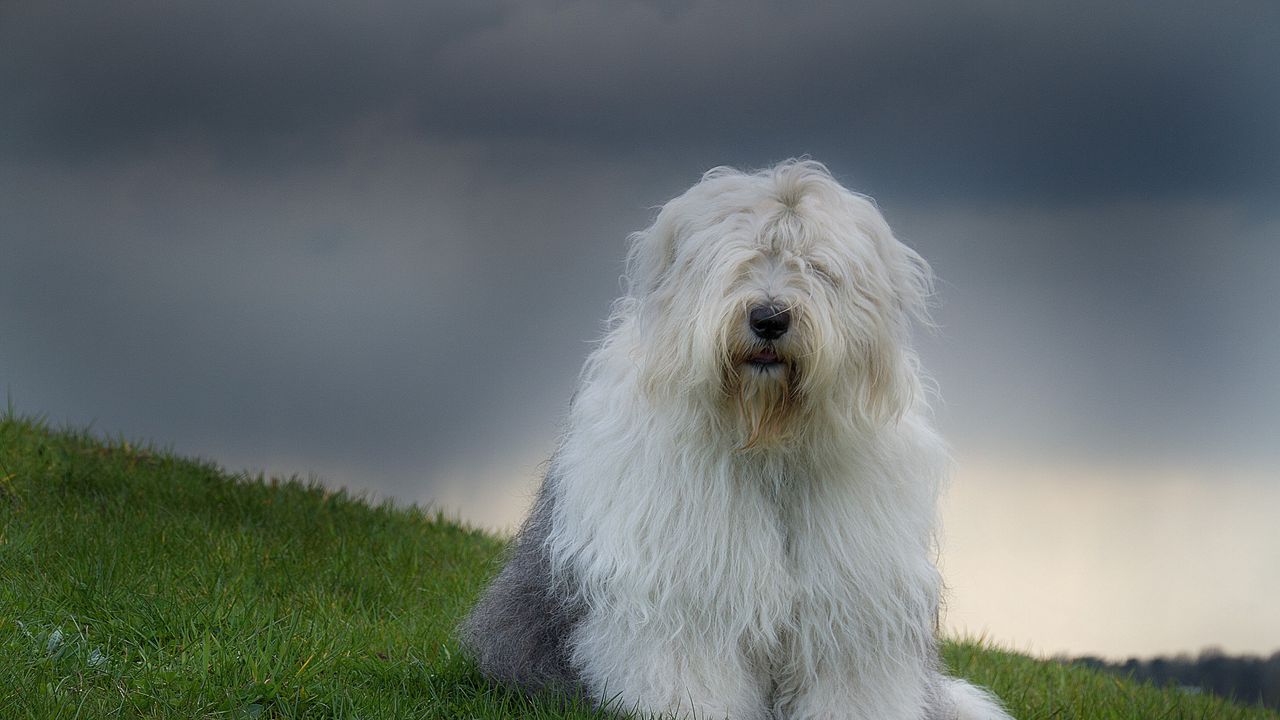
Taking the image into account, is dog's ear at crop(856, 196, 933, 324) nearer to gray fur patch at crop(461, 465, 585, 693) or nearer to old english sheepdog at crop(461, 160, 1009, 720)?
old english sheepdog at crop(461, 160, 1009, 720)

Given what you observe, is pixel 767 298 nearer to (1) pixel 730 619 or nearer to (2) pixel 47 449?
(1) pixel 730 619

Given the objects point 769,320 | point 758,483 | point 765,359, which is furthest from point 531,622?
point 769,320

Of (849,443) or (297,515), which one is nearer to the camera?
(849,443)

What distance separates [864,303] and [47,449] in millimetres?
7124

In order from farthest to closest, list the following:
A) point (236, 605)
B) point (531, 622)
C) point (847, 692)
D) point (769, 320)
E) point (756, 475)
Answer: point (236, 605)
point (531, 622)
point (847, 692)
point (756, 475)
point (769, 320)

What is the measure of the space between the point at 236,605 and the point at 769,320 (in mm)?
3221

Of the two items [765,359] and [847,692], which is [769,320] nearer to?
[765,359]

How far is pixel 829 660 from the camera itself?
5086 millimetres

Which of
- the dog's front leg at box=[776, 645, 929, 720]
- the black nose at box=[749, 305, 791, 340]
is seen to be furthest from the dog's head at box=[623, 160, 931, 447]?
the dog's front leg at box=[776, 645, 929, 720]

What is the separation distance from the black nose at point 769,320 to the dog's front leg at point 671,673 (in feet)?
A: 4.13

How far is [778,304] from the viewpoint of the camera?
4434 millimetres

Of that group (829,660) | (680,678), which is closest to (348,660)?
(680,678)

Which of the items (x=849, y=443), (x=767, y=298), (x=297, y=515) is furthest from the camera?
(x=297, y=515)

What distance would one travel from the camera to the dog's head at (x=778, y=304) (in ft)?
14.6
